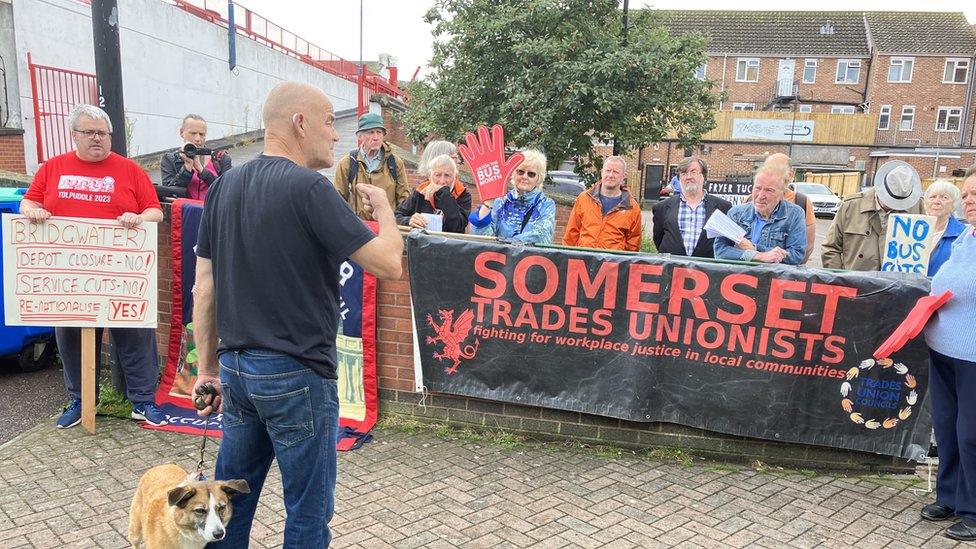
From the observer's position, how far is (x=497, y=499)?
3742 millimetres

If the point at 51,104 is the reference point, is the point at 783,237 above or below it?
below

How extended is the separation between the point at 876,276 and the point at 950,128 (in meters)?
51.6

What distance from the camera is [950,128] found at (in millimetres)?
45344

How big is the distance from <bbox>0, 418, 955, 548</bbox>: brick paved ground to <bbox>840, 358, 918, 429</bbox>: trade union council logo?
0.41 metres

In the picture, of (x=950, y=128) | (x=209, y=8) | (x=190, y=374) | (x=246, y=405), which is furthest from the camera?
(x=950, y=128)

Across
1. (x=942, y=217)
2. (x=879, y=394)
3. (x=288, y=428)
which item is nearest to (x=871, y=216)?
(x=942, y=217)

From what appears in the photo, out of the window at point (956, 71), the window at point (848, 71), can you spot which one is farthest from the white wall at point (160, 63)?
the window at point (956, 71)

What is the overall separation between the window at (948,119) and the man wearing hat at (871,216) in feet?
163

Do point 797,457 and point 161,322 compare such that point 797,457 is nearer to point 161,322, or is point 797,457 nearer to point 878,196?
point 878,196

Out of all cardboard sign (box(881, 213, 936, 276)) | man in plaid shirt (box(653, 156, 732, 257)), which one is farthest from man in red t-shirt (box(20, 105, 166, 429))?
cardboard sign (box(881, 213, 936, 276))

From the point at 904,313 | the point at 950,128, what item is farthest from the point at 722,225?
the point at 950,128

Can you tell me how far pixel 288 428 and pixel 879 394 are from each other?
3.59m

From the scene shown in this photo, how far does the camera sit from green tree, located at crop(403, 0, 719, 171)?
31.6 feet

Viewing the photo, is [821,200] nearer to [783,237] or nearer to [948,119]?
[948,119]
